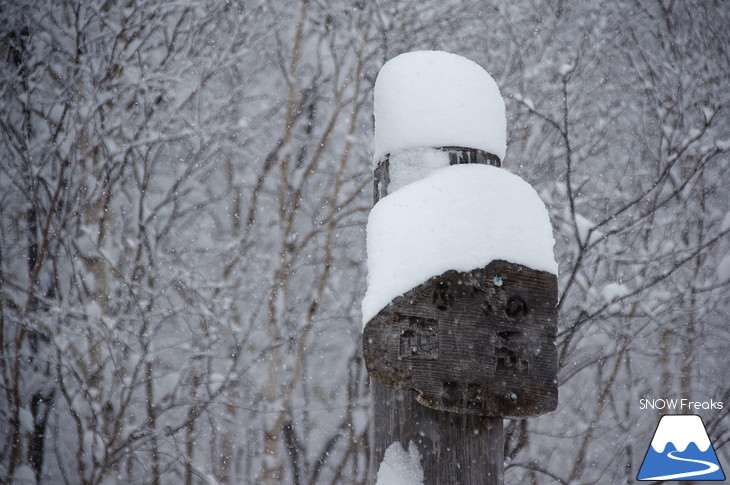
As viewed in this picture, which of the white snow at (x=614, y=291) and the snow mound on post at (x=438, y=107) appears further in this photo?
the white snow at (x=614, y=291)

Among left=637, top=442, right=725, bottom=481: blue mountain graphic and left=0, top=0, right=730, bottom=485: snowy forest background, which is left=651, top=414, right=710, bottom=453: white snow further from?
left=0, top=0, right=730, bottom=485: snowy forest background

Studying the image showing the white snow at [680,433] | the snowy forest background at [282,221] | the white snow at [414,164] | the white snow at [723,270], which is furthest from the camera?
the white snow at [723,270]

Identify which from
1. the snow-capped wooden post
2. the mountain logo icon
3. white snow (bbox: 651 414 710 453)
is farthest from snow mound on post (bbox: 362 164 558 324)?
white snow (bbox: 651 414 710 453)

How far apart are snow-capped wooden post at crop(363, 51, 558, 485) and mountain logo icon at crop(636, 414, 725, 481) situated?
380 centimetres

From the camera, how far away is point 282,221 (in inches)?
261

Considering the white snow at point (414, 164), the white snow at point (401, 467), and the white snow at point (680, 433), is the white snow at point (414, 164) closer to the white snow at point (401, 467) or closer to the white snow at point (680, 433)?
the white snow at point (401, 467)

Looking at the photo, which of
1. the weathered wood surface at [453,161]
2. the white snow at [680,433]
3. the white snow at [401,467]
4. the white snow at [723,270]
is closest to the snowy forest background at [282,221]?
the white snow at [723,270]

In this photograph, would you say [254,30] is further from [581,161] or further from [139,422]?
[139,422]

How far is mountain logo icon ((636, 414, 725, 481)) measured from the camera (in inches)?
185

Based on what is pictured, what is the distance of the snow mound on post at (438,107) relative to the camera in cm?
145

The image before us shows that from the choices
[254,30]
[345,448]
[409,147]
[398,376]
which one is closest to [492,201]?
[409,147]

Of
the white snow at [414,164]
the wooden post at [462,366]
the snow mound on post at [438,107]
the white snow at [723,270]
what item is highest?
the white snow at [723,270]

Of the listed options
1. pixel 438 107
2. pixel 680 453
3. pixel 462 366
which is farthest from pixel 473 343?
pixel 680 453

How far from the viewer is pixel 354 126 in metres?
7.00
